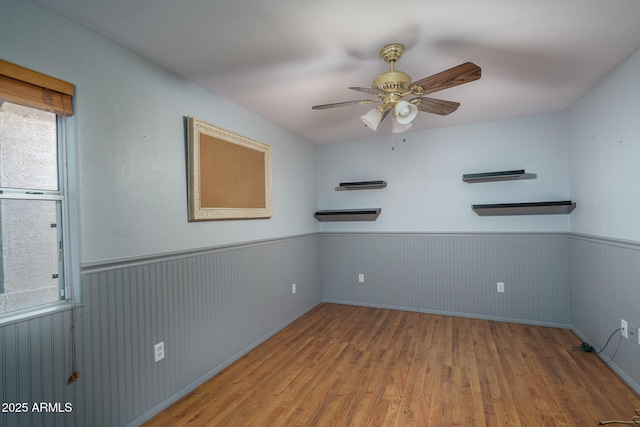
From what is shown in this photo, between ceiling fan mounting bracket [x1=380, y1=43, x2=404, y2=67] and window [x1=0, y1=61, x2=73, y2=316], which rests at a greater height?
ceiling fan mounting bracket [x1=380, y1=43, x2=404, y2=67]

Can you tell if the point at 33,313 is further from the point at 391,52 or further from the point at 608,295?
the point at 608,295

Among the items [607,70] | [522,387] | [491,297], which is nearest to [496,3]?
[607,70]

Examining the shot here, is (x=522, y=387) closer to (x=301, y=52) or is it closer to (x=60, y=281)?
(x=301, y=52)

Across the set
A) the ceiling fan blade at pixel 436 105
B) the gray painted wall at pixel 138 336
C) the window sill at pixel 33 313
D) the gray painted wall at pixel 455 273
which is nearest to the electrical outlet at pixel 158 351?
the gray painted wall at pixel 138 336

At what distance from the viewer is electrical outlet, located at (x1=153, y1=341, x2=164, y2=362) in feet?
6.65

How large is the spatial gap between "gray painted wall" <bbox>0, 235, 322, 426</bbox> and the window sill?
0.03m

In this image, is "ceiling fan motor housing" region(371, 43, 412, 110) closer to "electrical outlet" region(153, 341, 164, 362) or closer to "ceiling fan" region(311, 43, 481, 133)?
"ceiling fan" region(311, 43, 481, 133)

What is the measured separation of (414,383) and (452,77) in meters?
2.19

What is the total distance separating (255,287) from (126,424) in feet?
4.75

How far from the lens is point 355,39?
183cm

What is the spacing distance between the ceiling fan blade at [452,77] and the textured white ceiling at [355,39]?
30 centimetres

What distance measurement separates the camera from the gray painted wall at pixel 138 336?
146cm

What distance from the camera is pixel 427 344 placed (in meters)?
2.97

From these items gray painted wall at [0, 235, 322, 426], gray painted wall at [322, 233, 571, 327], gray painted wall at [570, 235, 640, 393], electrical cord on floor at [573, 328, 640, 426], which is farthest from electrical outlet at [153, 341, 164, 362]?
gray painted wall at [570, 235, 640, 393]
